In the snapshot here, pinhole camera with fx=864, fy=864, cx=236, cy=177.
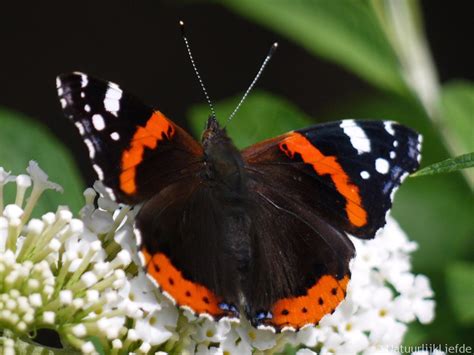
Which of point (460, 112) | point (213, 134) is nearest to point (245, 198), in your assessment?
point (213, 134)

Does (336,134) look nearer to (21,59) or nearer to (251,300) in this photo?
(251,300)

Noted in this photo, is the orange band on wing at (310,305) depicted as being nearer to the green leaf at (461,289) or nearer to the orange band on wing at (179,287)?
the orange band on wing at (179,287)

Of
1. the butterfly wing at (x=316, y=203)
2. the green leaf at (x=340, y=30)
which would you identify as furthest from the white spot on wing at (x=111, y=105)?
the green leaf at (x=340, y=30)

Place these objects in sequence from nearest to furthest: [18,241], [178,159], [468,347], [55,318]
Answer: [55,318]
[18,241]
[178,159]
[468,347]

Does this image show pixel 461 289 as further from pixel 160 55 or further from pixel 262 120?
pixel 160 55

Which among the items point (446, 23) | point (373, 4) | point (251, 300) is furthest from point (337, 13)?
point (446, 23)
